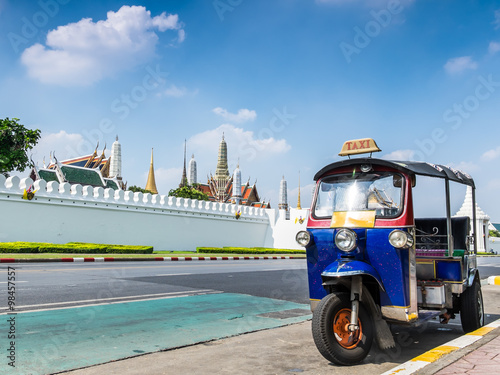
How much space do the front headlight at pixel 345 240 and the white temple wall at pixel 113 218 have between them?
20479mm

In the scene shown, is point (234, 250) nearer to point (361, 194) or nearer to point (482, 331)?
point (482, 331)

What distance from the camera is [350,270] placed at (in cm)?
398

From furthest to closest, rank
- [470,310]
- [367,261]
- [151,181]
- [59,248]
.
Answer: [151,181], [59,248], [470,310], [367,261]

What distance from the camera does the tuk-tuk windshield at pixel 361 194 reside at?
177 inches

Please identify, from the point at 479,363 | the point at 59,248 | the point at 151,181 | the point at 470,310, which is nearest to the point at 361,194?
the point at 479,363

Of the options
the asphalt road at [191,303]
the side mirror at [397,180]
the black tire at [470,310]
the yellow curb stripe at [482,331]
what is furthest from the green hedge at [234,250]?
the side mirror at [397,180]

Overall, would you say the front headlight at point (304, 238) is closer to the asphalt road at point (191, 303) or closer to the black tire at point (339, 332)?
the black tire at point (339, 332)

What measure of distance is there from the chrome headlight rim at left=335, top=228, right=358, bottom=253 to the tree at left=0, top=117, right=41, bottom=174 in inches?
901

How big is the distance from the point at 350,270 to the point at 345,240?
0.41 metres

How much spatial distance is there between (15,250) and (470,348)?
1844 cm

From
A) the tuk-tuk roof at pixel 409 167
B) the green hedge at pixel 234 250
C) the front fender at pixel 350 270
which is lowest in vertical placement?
the green hedge at pixel 234 250

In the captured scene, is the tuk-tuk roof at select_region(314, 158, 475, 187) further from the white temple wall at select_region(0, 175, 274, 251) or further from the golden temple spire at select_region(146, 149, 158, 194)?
the golden temple spire at select_region(146, 149, 158, 194)

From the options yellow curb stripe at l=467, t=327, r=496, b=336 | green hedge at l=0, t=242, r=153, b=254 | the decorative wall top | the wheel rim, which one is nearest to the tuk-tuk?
the wheel rim

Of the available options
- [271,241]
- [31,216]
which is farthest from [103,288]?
[271,241]
